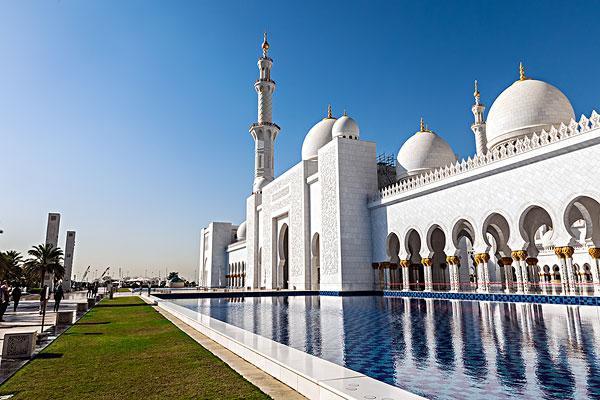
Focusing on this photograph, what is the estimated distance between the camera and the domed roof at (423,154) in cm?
1795

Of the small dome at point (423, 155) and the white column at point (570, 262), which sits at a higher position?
the small dome at point (423, 155)

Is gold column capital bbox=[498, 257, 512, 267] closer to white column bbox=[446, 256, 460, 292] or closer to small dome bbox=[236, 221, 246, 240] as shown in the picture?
white column bbox=[446, 256, 460, 292]

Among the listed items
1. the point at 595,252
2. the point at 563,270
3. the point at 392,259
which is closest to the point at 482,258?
the point at 563,270

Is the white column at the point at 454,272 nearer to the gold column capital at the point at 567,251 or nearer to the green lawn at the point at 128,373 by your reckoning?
the gold column capital at the point at 567,251

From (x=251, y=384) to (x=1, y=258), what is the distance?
1555 cm

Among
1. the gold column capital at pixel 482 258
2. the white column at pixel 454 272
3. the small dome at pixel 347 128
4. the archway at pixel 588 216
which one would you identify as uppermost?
the small dome at pixel 347 128

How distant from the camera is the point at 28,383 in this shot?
3373 millimetres

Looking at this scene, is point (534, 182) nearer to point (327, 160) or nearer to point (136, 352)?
point (327, 160)

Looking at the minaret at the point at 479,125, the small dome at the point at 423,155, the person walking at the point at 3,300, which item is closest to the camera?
the person walking at the point at 3,300

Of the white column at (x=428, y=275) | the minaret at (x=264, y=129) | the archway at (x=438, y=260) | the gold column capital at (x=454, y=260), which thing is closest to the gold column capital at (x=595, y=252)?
the gold column capital at (x=454, y=260)

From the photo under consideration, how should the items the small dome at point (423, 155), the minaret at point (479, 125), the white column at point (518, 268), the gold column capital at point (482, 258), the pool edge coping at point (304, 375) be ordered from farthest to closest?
the minaret at point (479, 125) < the small dome at point (423, 155) < the gold column capital at point (482, 258) < the white column at point (518, 268) < the pool edge coping at point (304, 375)

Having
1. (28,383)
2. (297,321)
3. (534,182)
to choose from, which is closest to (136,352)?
(28,383)

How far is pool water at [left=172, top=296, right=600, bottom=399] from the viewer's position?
299 cm

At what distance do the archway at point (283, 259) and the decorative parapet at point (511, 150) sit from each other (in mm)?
7580
